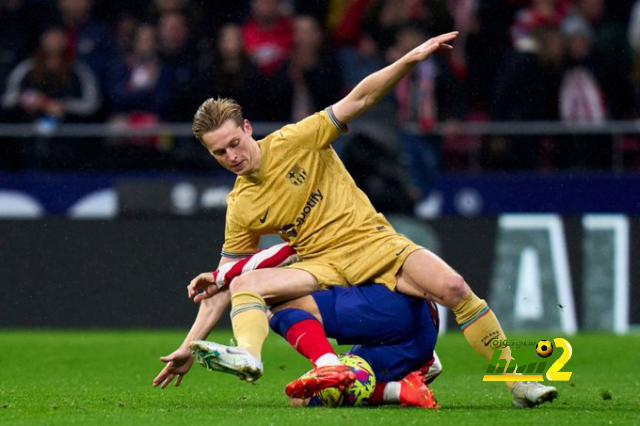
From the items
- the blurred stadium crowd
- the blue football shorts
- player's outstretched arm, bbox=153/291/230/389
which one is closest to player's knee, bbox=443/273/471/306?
the blue football shorts

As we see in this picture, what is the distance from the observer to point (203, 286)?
23.3ft

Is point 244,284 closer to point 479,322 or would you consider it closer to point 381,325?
point 381,325

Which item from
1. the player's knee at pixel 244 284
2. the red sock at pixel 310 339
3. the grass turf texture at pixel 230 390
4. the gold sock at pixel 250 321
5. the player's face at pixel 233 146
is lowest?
the grass turf texture at pixel 230 390

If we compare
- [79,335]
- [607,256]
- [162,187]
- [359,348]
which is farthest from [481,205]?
[359,348]

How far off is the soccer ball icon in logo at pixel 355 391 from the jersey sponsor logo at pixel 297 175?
97cm

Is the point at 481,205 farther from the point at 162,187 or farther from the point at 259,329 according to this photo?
the point at 259,329

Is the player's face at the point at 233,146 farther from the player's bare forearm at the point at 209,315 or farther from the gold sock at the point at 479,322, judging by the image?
the gold sock at the point at 479,322

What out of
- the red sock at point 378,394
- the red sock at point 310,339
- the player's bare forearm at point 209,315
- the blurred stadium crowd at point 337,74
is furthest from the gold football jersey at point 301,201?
the blurred stadium crowd at point 337,74

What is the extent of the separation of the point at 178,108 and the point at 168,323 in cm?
257

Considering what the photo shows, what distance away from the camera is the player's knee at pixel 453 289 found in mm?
6773

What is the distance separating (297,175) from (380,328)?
914 mm

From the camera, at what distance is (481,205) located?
1402 centimetres

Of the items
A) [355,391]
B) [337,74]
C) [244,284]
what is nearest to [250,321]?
[244,284]

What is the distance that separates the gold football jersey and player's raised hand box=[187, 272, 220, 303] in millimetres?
259
